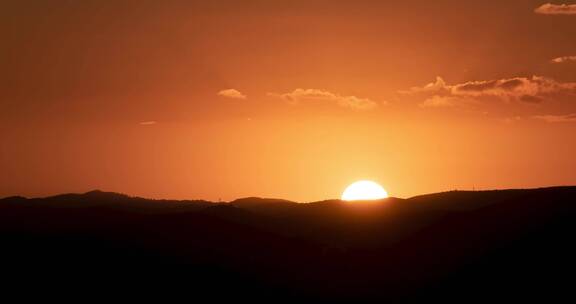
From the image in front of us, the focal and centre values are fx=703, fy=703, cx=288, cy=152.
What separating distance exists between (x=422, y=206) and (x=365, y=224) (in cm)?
1261

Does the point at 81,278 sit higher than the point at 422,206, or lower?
lower

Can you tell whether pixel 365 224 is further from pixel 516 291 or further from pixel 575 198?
pixel 516 291

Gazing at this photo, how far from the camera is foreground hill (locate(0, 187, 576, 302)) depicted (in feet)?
155

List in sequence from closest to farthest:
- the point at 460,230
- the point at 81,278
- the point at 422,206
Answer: the point at 81,278, the point at 460,230, the point at 422,206

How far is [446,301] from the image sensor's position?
150 ft

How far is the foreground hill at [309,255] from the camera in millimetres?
47219

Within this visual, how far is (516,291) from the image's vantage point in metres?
44.6

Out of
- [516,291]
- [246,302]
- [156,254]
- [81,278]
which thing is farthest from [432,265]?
[81,278]

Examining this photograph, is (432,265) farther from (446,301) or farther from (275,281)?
(275,281)

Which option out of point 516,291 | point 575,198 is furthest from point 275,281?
point 575,198

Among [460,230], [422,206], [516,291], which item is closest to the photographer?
[516,291]

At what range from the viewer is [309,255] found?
5731cm

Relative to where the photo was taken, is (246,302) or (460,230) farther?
(460,230)

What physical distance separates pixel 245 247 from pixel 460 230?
17659 mm
